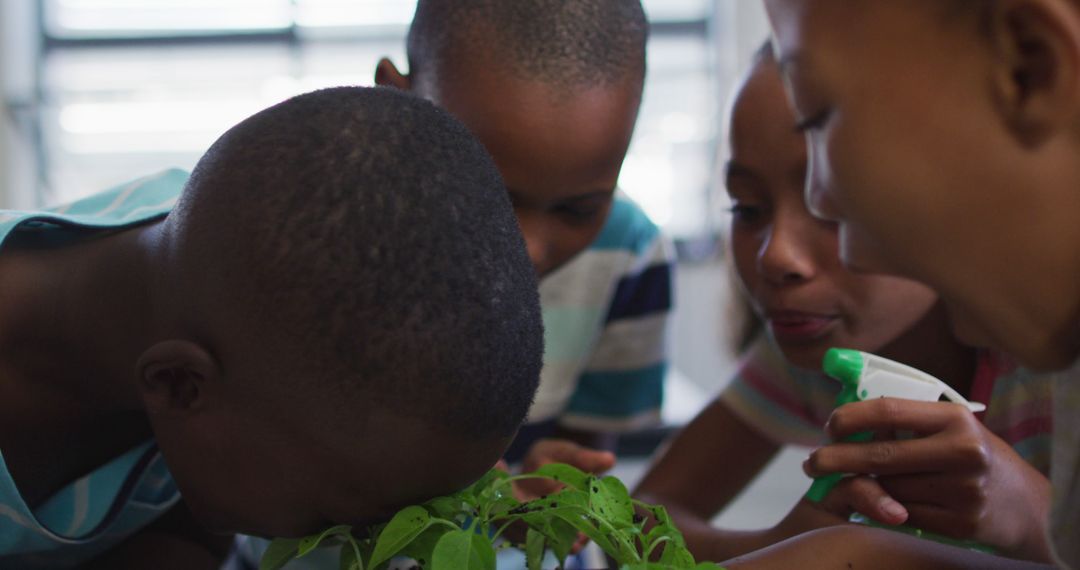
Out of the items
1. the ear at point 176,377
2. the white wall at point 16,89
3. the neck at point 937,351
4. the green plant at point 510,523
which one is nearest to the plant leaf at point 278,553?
the green plant at point 510,523

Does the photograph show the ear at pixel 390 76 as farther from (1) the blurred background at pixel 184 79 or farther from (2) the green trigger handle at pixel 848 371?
(1) the blurred background at pixel 184 79

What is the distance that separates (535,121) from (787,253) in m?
0.25

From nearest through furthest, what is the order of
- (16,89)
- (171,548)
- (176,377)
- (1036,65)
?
(1036,65) → (176,377) → (171,548) → (16,89)

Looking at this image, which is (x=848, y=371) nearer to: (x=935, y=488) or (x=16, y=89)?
(x=935, y=488)

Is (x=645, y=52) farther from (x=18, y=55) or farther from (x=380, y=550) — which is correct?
(x=18, y=55)

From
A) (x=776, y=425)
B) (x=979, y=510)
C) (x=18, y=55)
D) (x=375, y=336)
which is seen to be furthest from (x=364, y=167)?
(x=18, y=55)

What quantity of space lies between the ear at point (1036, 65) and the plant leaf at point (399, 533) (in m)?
0.34

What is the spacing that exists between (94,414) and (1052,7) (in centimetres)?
71

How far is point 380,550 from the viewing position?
495 mm

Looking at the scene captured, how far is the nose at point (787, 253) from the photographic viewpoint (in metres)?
0.88

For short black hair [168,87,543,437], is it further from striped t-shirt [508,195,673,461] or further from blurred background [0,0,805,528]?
blurred background [0,0,805,528]

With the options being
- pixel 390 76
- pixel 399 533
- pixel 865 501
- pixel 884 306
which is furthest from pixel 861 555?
pixel 390 76

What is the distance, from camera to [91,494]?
2.64 ft

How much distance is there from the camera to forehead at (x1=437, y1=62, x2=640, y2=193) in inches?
33.6
